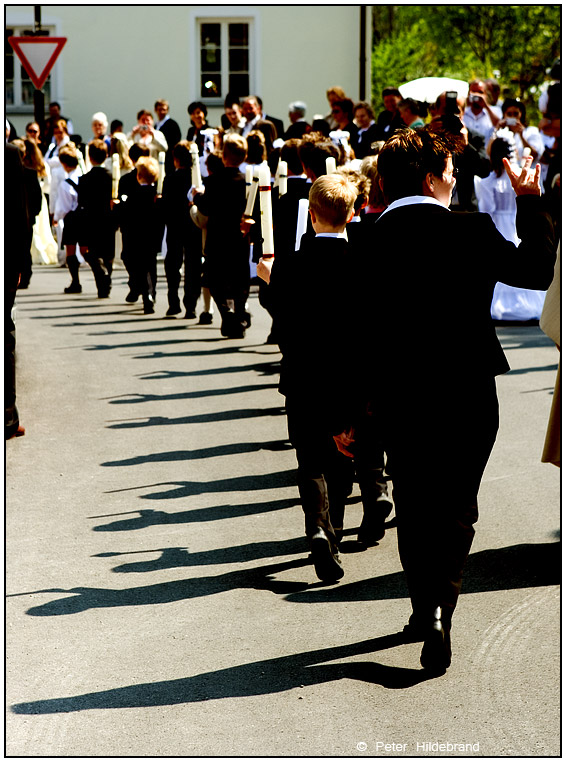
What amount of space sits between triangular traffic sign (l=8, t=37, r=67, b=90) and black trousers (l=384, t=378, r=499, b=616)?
49.0 ft

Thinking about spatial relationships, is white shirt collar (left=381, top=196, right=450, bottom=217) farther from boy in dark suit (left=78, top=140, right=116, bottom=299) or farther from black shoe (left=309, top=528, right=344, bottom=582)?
boy in dark suit (left=78, top=140, right=116, bottom=299)

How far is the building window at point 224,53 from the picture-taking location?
26828 millimetres

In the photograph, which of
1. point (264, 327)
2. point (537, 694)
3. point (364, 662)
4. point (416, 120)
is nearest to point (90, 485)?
point (364, 662)

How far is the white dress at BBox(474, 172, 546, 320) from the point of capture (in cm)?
1366

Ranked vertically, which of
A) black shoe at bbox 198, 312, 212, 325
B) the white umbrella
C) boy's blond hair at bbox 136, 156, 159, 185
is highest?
the white umbrella

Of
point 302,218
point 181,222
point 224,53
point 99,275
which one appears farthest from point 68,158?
point 224,53

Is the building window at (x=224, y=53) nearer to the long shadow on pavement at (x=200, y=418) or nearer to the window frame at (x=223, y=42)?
the window frame at (x=223, y=42)

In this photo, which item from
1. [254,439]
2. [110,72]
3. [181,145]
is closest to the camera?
[254,439]

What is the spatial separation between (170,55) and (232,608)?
22.7 m

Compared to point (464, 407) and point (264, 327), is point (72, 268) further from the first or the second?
point (464, 407)

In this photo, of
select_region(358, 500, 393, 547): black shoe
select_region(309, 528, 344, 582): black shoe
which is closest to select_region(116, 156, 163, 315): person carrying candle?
select_region(358, 500, 393, 547): black shoe

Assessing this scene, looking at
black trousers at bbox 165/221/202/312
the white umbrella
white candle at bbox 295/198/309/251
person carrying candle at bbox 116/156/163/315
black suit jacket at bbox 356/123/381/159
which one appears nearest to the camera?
white candle at bbox 295/198/309/251

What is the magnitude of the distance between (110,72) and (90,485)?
20.4 m

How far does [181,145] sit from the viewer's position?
13.8 m
